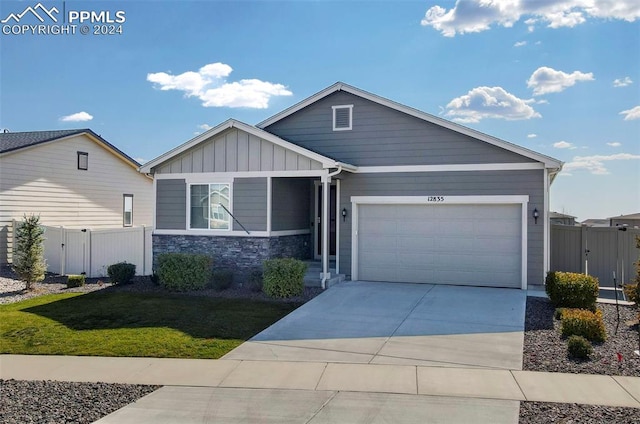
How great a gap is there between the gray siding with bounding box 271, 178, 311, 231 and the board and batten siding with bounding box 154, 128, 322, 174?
2.14 feet

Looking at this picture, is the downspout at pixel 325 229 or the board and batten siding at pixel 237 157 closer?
the downspout at pixel 325 229

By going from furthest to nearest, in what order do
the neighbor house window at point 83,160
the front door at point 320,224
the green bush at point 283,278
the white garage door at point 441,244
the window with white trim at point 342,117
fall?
the neighbor house window at point 83,160 < the front door at point 320,224 < the window with white trim at point 342,117 < the white garage door at point 441,244 < the green bush at point 283,278

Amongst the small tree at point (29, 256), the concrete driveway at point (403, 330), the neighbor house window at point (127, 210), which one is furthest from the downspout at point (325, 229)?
the neighbor house window at point (127, 210)

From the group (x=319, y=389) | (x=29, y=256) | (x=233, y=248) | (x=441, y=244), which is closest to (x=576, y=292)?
(x=441, y=244)

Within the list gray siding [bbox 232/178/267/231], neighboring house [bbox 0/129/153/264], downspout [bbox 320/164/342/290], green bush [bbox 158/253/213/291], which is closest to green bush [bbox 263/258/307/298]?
downspout [bbox 320/164/342/290]

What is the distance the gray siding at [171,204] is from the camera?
1418cm

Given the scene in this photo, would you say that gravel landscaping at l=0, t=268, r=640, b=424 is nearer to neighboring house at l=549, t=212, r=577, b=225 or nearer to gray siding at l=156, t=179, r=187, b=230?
gray siding at l=156, t=179, r=187, b=230

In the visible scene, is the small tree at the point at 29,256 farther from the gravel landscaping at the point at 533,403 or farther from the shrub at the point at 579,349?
the shrub at the point at 579,349

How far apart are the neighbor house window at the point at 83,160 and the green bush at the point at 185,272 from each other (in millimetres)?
10273

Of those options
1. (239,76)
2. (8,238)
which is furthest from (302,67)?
(8,238)

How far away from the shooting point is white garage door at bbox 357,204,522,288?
12.8m

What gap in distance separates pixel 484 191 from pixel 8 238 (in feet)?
51.9

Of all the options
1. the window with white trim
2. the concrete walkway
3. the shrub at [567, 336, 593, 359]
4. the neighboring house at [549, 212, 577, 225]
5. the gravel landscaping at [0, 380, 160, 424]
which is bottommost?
the gravel landscaping at [0, 380, 160, 424]

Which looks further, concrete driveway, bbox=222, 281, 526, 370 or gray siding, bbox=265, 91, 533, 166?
gray siding, bbox=265, 91, 533, 166
